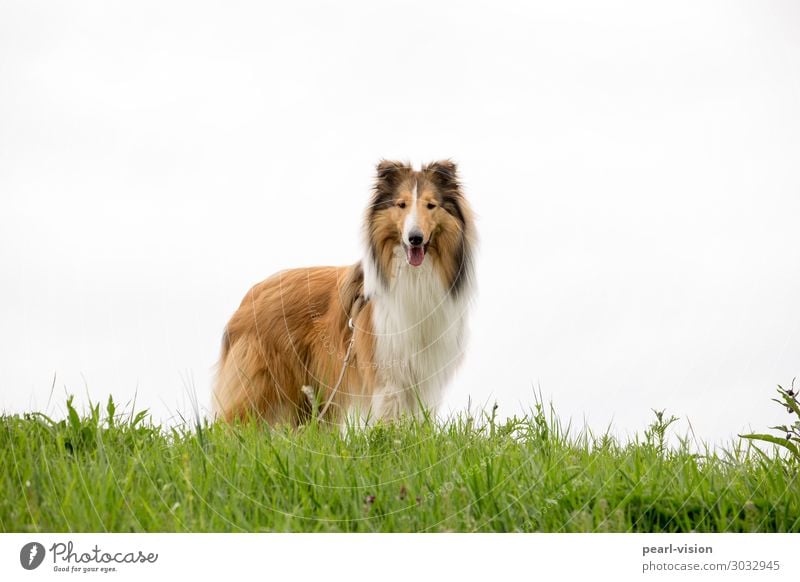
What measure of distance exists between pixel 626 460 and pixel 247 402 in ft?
10.1

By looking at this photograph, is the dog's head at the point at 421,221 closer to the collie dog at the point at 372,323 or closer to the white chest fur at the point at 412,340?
the collie dog at the point at 372,323

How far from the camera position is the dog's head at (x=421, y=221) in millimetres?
3988

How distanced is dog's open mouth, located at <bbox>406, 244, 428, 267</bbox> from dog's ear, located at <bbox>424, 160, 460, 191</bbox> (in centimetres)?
53

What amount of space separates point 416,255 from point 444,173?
0.93 m

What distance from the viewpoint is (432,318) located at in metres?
5.21
